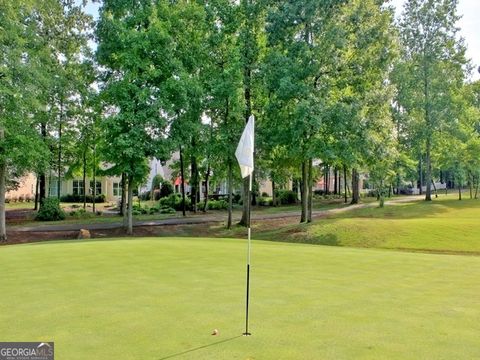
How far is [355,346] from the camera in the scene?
5.23 meters

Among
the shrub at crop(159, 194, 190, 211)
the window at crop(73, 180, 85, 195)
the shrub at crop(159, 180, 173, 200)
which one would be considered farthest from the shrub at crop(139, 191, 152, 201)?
the shrub at crop(159, 194, 190, 211)

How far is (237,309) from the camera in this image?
6.87 metres

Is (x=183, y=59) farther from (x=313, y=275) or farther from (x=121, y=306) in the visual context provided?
(x=121, y=306)

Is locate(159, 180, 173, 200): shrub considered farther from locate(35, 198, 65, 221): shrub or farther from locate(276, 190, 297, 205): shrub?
locate(35, 198, 65, 221): shrub

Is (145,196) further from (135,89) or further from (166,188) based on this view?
(135,89)

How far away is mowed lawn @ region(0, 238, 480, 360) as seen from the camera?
518 cm

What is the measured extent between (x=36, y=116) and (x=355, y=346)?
1151 inches

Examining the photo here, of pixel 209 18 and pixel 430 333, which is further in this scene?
pixel 209 18

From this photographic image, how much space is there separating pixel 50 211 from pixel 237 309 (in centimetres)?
3139

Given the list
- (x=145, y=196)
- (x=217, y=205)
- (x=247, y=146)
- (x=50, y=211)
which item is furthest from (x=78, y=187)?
(x=247, y=146)

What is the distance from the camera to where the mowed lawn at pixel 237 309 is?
5.18 meters

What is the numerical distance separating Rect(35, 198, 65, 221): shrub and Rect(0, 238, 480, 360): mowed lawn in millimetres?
24174

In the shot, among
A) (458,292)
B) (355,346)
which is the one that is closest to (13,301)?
(355,346)

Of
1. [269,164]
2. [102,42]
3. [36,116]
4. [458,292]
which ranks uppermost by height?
[102,42]
